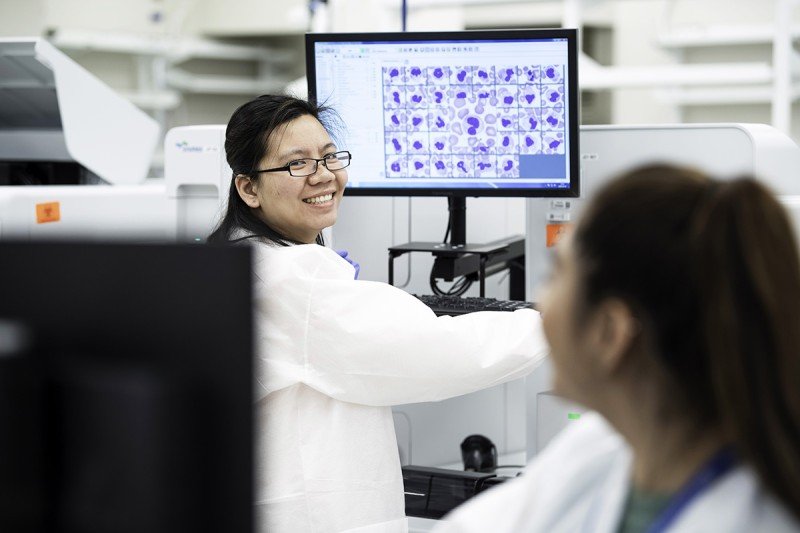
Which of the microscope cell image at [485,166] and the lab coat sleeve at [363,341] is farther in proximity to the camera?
the microscope cell image at [485,166]

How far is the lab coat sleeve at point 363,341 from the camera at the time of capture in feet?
4.88

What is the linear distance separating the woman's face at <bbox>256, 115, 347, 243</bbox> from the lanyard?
1.07 metres

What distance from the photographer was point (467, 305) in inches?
73.8

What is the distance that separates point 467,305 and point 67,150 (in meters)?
1.17

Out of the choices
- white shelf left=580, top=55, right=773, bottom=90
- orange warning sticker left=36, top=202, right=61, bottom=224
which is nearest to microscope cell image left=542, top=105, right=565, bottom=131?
orange warning sticker left=36, top=202, right=61, bottom=224

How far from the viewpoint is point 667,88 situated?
5.42 meters

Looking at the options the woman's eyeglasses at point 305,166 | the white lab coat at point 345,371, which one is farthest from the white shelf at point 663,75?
the white lab coat at point 345,371

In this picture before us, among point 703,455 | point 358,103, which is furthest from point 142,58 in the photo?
point 703,455

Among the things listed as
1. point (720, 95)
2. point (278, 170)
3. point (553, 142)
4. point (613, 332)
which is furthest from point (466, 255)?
point (720, 95)

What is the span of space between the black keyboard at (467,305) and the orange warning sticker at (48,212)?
0.85m

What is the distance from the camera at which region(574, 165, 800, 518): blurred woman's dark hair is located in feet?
2.12

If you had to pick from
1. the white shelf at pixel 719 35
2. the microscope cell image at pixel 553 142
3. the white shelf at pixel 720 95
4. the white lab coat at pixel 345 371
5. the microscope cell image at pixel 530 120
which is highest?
the white shelf at pixel 719 35

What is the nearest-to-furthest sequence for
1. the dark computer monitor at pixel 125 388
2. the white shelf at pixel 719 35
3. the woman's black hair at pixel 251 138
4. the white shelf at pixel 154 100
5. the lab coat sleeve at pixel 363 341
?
1. the dark computer monitor at pixel 125 388
2. the lab coat sleeve at pixel 363 341
3. the woman's black hair at pixel 251 138
4. the white shelf at pixel 719 35
5. the white shelf at pixel 154 100

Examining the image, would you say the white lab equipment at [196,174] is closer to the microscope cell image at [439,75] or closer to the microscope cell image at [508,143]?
the microscope cell image at [439,75]
